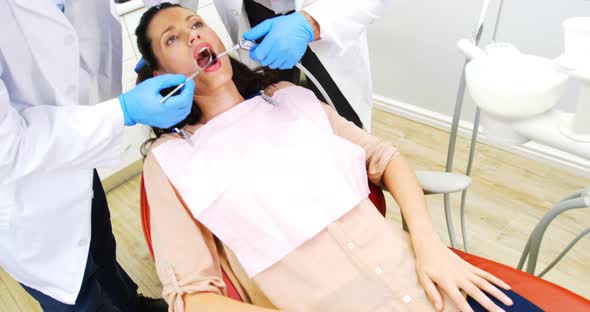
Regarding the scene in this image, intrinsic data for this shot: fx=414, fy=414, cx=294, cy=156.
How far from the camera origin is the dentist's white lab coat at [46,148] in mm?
924

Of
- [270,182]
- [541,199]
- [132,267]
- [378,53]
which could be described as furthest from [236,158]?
[378,53]

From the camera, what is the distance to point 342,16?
1.27 metres

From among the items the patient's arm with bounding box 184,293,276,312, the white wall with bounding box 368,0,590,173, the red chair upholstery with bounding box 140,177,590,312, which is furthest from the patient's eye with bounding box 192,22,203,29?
the white wall with bounding box 368,0,590,173

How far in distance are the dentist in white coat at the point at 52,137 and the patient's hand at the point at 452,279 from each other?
717 millimetres

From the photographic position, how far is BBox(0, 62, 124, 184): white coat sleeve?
2.91 feet

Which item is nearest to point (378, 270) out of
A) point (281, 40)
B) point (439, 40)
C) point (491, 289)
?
point (491, 289)

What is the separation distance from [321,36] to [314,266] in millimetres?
705

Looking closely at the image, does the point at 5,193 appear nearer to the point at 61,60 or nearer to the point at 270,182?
the point at 61,60

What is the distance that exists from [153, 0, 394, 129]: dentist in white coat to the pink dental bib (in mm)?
222

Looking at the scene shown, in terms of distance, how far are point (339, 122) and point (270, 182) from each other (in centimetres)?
33

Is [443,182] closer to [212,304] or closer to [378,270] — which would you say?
[378,270]

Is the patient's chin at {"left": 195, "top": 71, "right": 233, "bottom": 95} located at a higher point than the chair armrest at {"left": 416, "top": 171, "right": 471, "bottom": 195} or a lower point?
higher

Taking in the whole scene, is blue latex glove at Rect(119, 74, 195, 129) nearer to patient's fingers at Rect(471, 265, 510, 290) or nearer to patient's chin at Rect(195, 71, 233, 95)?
patient's chin at Rect(195, 71, 233, 95)

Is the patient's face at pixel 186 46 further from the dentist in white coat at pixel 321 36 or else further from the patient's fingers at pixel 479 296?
the patient's fingers at pixel 479 296
